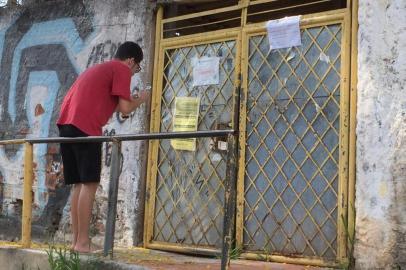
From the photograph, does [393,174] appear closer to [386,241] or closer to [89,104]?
[386,241]

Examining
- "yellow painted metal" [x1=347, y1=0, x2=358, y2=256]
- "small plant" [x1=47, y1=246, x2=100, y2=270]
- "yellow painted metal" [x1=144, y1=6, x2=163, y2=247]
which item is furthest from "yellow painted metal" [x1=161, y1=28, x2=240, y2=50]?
"small plant" [x1=47, y1=246, x2=100, y2=270]

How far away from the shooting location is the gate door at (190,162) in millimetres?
5926

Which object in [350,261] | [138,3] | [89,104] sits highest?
[138,3]

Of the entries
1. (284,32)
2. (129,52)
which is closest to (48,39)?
(129,52)

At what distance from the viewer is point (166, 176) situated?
6230 millimetres

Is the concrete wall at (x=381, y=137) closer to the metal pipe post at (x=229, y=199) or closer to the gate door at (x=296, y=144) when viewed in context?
the gate door at (x=296, y=144)

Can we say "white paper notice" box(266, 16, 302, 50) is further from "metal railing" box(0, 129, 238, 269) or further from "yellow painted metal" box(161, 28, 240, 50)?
"metal railing" box(0, 129, 238, 269)

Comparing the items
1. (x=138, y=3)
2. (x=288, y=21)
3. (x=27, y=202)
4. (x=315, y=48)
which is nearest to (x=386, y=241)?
(x=315, y=48)

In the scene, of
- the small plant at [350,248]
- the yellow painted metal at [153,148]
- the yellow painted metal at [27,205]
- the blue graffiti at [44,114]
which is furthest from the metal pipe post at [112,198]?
the blue graffiti at [44,114]

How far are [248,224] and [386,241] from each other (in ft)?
4.44

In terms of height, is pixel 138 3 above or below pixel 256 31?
above

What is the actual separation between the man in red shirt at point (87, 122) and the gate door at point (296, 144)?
1179 mm

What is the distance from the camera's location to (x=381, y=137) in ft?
15.8

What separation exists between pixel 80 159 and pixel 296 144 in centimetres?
184
